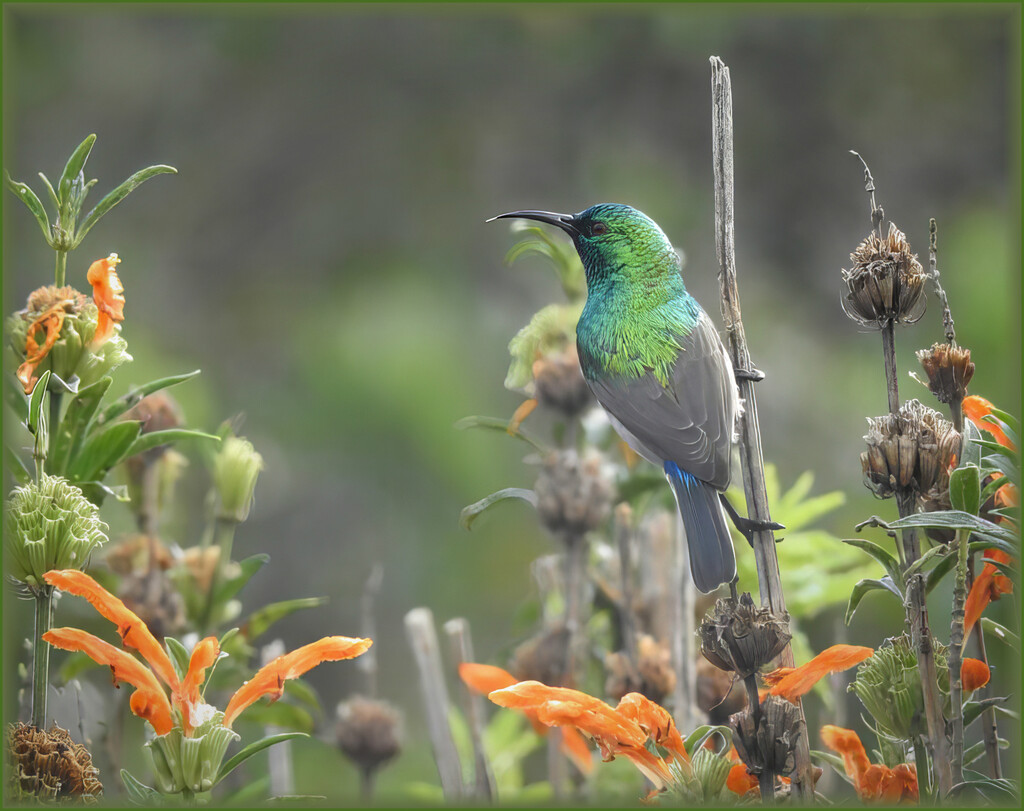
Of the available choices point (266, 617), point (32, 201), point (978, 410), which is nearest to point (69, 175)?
point (32, 201)

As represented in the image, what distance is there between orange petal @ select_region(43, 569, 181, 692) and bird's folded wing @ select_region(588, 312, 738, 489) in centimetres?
23

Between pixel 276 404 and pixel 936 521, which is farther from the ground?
pixel 276 404

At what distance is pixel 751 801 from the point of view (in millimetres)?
374

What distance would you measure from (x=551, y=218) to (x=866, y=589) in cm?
23

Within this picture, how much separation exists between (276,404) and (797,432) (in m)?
0.86

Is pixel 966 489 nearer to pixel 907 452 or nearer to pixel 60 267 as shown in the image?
pixel 907 452

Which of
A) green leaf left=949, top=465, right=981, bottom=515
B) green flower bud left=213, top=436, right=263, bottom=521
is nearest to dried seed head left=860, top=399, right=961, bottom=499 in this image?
green leaf left=949, top=465, right=981, bottom=515

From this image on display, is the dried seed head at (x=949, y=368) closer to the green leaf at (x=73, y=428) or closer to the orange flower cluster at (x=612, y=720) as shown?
the orange flower cluster at (x=612, y=720)

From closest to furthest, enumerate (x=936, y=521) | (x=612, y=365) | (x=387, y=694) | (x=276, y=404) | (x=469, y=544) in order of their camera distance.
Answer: (x=936, y=521) → (x=612, y=365) → (x=387, y=694) → (x=469, y=544) → (x=276, y=404)

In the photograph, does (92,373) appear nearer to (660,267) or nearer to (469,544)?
(660,267)

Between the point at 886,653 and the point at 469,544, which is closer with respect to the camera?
the point at 886,653

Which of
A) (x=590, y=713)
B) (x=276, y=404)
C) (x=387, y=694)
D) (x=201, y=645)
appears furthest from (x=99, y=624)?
(x=276, y=404)

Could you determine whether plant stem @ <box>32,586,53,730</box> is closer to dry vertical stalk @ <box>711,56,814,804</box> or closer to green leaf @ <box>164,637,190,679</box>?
green leaf @ <box>164,637,190,679</box>

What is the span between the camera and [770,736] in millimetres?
356
